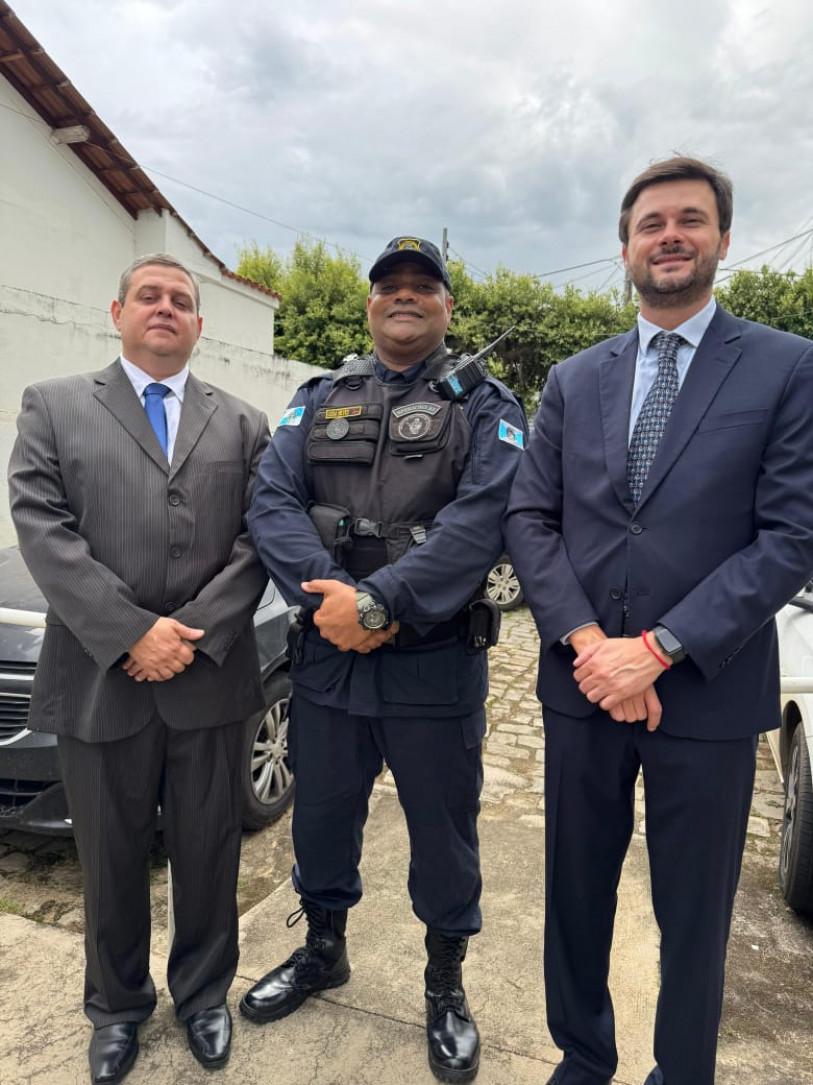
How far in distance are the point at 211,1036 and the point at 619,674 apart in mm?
1557

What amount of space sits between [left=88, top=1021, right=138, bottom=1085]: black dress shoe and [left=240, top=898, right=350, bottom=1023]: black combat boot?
0.32 metres

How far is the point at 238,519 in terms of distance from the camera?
91.5 inches

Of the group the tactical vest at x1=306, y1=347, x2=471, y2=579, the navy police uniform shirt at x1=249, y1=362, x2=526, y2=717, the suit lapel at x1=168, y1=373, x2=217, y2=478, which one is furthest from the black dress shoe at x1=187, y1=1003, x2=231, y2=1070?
the suit lapel at x1=168, y1=373, x2=217, y2=478

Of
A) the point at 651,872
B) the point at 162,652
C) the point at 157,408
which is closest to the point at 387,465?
the point at 157,408

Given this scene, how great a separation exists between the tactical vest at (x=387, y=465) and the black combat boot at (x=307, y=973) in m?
1.14

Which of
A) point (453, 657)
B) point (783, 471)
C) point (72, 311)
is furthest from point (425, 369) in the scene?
point (72, 311)

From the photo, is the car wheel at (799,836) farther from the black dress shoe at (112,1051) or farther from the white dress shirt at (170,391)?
the white dress shirt at (170,391)

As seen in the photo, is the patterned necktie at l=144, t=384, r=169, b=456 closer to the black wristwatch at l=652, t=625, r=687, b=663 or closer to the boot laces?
the black wristwatch at l=652, t=625, r=687, b=663

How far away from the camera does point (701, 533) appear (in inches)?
68.7

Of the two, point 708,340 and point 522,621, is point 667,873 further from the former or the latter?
point 522,621

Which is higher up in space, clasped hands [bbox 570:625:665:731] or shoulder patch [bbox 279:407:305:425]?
shoulder patch [bbox 279:407:305:425]

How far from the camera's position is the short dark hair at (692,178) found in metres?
1.83

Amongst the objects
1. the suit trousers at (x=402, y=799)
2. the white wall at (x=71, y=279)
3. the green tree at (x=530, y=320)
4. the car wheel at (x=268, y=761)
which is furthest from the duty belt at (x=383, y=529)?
the green tree at (x=530, y=320)

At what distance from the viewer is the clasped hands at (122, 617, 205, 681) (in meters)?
2.04
